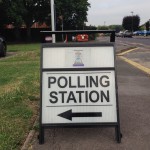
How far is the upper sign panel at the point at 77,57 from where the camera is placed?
212 inches

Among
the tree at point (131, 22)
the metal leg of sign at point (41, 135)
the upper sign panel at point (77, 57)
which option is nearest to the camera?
the metal leg of sign at point (41, 135)

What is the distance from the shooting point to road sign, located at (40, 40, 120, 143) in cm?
530

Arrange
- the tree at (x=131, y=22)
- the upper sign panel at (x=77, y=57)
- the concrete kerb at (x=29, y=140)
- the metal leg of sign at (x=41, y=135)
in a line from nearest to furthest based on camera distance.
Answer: the concrete kerb at (x=29, y=140)
the metal leg of sign at (x=41, y=135)
the upper sign panel at (x=77, y=57)
the tree at (x=131, y=22)

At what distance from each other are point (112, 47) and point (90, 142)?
1249 mm

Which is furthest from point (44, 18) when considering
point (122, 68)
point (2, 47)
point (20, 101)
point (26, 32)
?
point (20, 101)

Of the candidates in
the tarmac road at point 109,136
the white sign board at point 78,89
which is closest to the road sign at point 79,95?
the white sign board at point 78,89

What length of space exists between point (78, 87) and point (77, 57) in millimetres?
390

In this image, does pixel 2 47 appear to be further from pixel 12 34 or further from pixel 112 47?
pixel 12 34

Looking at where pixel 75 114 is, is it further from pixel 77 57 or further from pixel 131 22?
pixel 131 22

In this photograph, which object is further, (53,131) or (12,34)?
(12,34)

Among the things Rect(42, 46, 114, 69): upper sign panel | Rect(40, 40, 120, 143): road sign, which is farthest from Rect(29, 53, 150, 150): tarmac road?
Rect(42, 46, 114, 69): upper sign panel

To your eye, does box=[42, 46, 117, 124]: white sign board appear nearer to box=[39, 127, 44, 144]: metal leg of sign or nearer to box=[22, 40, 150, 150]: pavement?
box=[39, 127, 44, 144]: metal leg of sign

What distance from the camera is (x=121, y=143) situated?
5254 mm

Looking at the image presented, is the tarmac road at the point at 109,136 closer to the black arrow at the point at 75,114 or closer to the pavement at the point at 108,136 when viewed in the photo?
the pavement at the point at 108,136
